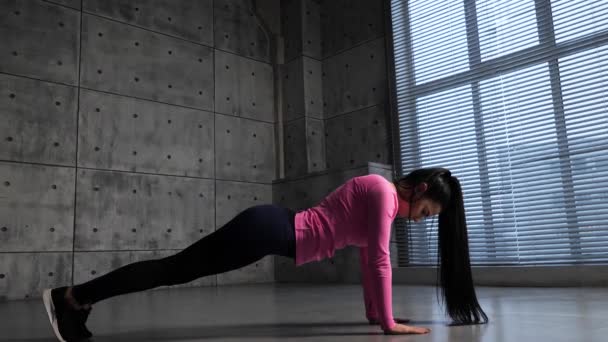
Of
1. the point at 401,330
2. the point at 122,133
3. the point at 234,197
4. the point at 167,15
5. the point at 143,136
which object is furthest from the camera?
the point at 234,197

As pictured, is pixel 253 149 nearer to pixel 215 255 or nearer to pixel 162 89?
pixel 162 89

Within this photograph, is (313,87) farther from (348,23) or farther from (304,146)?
(348,23)

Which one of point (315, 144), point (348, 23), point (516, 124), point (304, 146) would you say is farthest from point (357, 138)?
point (516, 124)

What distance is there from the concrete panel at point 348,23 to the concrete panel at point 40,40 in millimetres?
3395

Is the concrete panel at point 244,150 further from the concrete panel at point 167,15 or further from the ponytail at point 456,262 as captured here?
the ponytail at point 456,262

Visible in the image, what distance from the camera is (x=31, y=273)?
5.05 metres

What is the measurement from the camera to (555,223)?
4758 mm

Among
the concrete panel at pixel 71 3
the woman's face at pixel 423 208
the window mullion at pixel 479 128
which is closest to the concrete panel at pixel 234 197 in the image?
the concrete panel at pixel 71 3

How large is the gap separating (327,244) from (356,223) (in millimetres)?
158

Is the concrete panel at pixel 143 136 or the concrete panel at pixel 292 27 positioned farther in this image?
the concrete panel at pixel 292 27

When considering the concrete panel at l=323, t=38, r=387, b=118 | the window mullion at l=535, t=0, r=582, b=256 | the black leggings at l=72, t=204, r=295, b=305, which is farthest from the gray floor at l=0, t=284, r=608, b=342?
the concrete panel at l=323, t=38, r=387, b=118

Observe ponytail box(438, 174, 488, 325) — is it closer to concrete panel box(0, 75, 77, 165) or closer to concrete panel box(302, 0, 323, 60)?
concrete panel box(0, 75, 77, 165)

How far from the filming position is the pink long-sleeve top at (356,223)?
81.8 inches

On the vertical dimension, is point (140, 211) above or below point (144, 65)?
below
